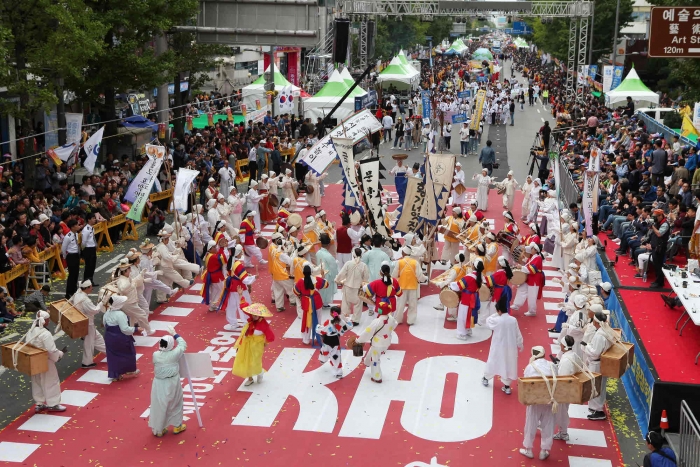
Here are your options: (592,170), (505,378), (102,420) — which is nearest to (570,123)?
(592,170)

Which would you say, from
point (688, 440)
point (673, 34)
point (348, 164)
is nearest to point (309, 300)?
point (348, 164)

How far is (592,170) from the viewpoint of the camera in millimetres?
19625

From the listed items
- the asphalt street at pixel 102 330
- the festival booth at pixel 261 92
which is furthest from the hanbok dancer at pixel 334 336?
the festival booth at pixel 261 92

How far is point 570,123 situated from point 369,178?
23.3 metres

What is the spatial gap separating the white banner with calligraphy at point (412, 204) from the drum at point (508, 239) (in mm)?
1802

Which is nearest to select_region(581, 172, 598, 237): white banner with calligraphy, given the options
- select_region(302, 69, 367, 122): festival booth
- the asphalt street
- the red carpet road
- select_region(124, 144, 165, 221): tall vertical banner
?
the red carpet road

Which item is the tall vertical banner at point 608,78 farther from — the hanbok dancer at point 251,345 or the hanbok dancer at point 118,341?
the hanbok dancer at point 118,341

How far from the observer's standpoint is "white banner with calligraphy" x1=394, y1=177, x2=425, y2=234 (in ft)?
59.3

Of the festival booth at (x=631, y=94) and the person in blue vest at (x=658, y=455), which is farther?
the festival booth at (x=631, y=94)

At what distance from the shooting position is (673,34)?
61.0 feet

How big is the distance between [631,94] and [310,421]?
106 ft

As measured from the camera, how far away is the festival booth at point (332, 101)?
36.3 meters

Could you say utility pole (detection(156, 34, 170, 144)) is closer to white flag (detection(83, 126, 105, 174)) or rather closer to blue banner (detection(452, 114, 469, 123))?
white flag (detection(83, 126, 105, 174))

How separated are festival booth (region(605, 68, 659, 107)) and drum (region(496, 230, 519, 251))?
2472 centimetres
